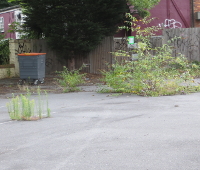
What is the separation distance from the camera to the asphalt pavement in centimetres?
468

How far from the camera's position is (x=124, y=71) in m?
11.0

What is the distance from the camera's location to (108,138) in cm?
585

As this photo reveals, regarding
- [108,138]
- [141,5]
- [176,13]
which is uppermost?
[176,13]

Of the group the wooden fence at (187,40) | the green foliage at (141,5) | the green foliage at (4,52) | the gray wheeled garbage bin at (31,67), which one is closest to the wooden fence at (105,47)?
the wooden fence at (187,40)

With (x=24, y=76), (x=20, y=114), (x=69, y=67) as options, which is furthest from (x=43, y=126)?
(x=69, y=67)

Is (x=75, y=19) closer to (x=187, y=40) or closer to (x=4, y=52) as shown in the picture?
(x=4, y=52)

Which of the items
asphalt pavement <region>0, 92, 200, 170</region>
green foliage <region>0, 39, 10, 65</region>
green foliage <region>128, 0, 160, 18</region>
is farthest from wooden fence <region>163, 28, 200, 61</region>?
asphalt pavement <region>0, 92, 200, 170</region>

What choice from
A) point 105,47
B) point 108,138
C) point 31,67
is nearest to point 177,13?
point 105,47

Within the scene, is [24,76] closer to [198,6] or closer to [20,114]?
[20,114]

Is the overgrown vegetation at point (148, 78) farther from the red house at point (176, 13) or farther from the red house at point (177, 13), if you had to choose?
the red house at point (177, 13)

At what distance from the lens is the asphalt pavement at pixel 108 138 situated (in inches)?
184

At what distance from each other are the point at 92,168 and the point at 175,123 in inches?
110

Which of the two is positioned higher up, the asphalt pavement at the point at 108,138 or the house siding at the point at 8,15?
the house siding at the point at 8,15

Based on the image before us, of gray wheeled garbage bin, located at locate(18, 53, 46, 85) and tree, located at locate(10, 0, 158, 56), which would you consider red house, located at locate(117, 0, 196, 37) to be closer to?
tree, located at locate(10, 0, 158, 56)
